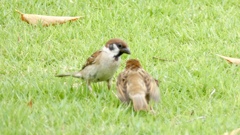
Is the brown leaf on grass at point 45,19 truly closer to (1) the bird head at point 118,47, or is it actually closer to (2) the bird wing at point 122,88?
(1) the bird head at point 118,47

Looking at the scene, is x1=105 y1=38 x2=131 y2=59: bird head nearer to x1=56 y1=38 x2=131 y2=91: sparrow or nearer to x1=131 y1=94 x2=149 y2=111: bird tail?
x1=56 y1=38 x2=131 y2=91: sparrow

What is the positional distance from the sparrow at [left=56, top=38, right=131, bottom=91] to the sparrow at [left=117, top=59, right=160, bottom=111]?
0.25 m

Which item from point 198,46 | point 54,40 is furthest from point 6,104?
point 198,46

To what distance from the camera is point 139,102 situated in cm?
694

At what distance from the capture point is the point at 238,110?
7277 millimetres

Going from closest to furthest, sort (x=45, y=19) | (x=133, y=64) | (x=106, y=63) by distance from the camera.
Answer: (x=133, y=64) < (x=106, y=63) < (x=45, y=19)

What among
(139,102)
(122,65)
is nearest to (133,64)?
(139,102)

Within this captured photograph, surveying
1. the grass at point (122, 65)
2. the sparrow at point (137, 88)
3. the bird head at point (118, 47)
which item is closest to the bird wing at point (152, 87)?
the sparrow at point (137, 88)

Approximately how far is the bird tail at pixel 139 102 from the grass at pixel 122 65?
116mm

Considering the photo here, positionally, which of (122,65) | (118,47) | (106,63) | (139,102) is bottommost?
(122,65)

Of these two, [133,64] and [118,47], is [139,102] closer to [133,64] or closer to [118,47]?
[133,64]

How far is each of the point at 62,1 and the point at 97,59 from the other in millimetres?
2992

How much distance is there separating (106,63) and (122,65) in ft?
3.55

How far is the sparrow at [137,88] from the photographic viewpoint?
6969 mm
